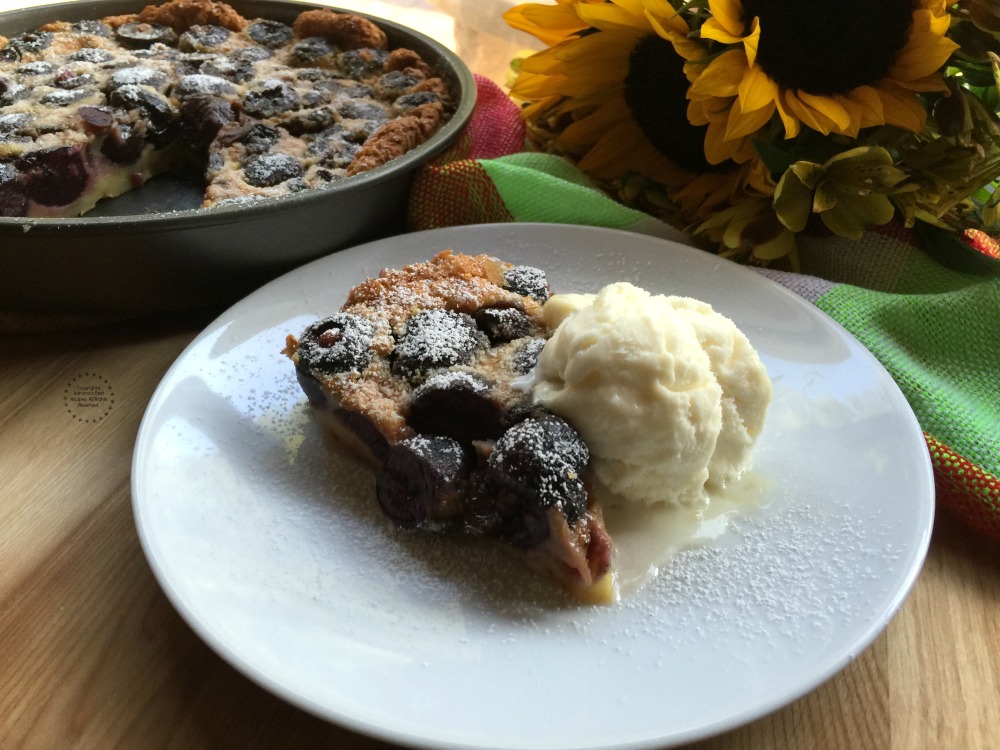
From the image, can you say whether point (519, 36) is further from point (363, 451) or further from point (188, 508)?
point (188, 508)

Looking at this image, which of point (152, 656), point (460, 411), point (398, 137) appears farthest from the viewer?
point (398, 137)

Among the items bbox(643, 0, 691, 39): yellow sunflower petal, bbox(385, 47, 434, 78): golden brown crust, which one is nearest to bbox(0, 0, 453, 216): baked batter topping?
bbox(385, 47, 434, 78): golden brown crust

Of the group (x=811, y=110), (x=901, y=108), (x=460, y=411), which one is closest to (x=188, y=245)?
(x=460, y=411)

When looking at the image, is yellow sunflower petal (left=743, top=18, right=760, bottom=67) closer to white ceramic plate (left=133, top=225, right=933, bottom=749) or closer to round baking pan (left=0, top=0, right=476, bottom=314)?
white ceramic plate (left=133, top=225, right=933, bottom=749)

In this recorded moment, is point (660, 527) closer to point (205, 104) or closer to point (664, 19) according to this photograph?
point (664, 19)

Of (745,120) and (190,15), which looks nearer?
(745,120)

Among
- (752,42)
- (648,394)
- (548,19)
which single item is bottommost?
(648,394)
